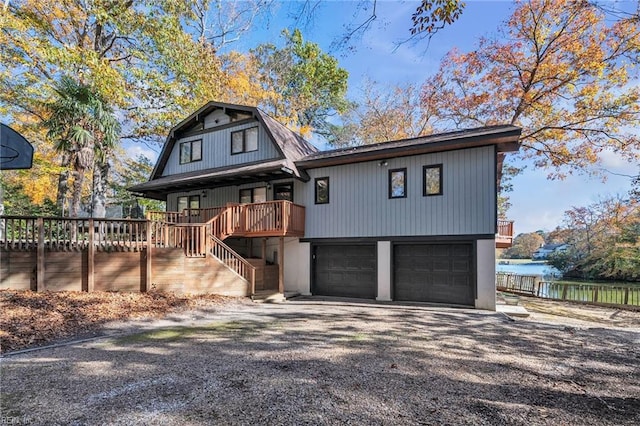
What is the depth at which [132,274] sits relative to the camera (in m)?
9.76

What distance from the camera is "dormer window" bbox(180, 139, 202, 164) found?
15.4 meters

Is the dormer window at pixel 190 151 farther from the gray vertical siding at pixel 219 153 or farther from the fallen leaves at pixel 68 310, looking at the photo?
the fallen leaves at pixel 68 310

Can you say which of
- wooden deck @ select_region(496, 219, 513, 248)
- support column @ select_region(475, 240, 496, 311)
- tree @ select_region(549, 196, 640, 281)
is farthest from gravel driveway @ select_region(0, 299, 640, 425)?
tree @ select_region(549, 196, 640, 281)

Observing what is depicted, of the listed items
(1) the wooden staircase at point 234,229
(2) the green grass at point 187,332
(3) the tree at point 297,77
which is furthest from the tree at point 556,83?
(2) the green grass at point 187,332

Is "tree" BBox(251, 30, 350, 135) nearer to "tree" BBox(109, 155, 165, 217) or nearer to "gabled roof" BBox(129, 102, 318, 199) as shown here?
"tree" BBox(109, 155, 165, 217)

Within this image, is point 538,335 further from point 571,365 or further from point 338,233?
point 338,233

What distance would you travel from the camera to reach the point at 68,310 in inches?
285

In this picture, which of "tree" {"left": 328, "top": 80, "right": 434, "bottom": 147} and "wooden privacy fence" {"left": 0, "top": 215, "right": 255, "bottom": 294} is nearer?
"wooden privacy fence" {"left": 0, "top": 215, "right": 255, "bottom": 294}

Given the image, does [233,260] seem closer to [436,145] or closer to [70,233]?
[70,233]

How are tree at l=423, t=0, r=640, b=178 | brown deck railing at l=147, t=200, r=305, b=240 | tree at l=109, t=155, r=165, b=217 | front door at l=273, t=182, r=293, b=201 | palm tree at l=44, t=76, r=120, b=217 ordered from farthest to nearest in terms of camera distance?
tree at l=109, t=155, r=165, b=217
tree at l=423, t=0, r=640, b=178
front door at l=273, t=182, r=293, b=201
brown deck railing at l=147, t=200, r=305, b=240
palm tree at l=44, t=76, r=120, b=217

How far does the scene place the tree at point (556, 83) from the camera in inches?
617

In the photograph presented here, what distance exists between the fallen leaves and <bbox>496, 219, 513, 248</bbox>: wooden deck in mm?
12560

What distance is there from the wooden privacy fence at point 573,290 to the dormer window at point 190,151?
1762cm

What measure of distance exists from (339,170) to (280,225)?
3071 millimetres
